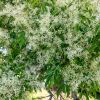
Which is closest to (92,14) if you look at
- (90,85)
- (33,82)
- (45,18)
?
(45,18)

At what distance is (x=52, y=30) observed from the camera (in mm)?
3371

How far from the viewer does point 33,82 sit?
356 centimetres

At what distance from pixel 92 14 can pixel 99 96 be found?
7702mm

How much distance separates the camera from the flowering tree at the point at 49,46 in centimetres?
332

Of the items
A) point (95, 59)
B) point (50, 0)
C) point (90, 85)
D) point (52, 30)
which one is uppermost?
point (50, 0)

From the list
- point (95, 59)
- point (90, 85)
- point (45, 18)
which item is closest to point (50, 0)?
point (45, 18)

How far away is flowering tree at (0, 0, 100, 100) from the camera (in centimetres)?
332

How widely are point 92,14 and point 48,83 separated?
943 mm

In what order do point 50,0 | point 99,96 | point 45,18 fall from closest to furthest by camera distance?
point 45,18 → point 50,0 → point 99,96

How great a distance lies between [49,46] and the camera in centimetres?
333

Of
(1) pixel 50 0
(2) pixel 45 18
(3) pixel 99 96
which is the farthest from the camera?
(3) pixel 99 96

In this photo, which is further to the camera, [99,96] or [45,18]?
[99,96]

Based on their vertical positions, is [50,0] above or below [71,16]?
above

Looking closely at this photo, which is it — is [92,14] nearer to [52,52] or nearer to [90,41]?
[90,41]
